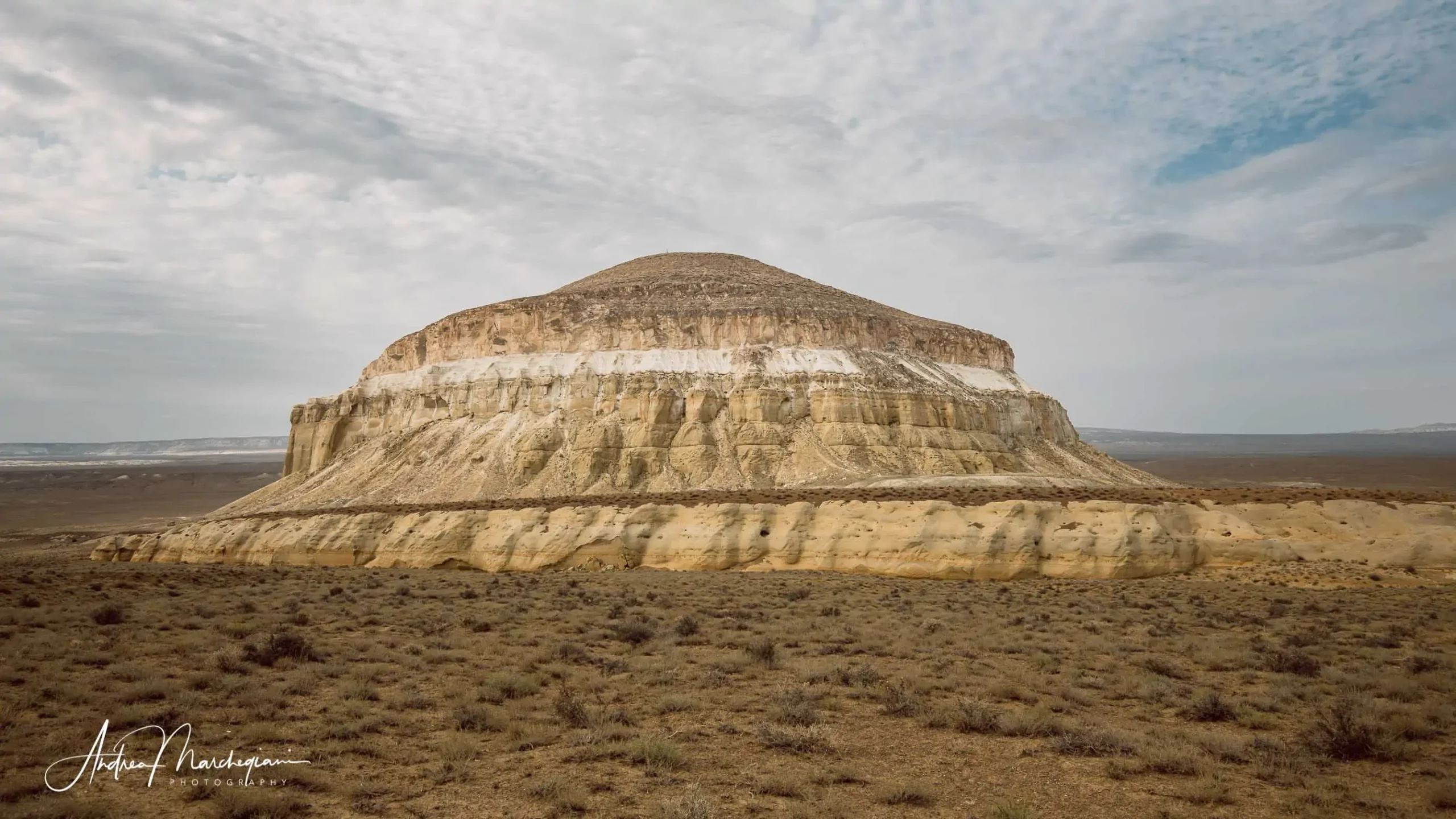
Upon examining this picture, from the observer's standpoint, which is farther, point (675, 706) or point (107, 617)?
point (107, 617)

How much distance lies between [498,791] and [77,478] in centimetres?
16207

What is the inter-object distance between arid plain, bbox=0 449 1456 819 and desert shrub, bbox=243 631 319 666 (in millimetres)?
43

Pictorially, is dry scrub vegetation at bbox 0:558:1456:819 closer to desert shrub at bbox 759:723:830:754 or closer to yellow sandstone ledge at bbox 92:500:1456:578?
desert shrub at bbox 759:723:830:754

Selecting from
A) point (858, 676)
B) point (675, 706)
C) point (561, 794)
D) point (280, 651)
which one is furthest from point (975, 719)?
point (280, 651)

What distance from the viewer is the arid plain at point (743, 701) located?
7.34m

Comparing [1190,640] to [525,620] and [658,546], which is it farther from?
[658,546]

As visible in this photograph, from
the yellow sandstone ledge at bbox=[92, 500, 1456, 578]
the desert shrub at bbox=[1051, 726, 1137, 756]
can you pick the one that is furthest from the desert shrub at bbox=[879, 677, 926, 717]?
the yellow sandstone ledge at bbox=[92, 500, 1456, 578]

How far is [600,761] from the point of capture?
8258mm

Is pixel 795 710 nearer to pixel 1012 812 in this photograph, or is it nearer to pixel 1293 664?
pixel 1012 812

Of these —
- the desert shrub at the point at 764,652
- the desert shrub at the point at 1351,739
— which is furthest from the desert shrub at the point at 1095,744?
the desert shrub at the point at 764,652

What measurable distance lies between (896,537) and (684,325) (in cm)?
3683

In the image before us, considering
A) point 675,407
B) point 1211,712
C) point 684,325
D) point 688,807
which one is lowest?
point 1211,712

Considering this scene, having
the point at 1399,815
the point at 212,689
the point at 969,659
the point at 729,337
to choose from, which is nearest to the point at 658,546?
the point at 969,659

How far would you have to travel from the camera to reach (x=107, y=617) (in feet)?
46.5
